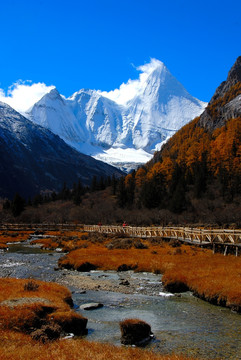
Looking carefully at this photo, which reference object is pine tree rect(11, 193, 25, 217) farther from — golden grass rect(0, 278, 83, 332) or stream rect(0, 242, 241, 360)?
golden grass rect(0, 278, 83, 332)

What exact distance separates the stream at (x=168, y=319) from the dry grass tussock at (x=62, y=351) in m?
1.56

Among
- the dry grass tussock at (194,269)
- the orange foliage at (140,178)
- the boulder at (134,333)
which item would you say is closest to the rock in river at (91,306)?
the boulder at (134,333)

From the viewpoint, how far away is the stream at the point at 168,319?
12870 millimetres

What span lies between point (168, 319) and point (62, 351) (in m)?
7.05

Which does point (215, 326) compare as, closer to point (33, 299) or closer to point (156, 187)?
point (33, 299)

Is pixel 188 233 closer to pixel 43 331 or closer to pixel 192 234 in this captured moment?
pixel 192 234

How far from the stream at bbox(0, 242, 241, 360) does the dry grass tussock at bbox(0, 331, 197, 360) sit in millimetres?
1563

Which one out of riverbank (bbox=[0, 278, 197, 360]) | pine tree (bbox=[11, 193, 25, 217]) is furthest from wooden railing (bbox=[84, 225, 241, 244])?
pine tree (bbox=[11, 193, 25, 217])

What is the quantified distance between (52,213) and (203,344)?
5356 inches

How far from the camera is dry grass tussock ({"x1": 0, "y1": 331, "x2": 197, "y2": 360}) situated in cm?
1034

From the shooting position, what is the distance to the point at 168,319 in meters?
16.4

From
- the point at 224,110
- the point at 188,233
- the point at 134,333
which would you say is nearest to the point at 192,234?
the point at 188,233

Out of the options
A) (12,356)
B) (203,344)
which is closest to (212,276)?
(203,344)

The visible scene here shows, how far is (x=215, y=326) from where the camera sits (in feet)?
49.8
